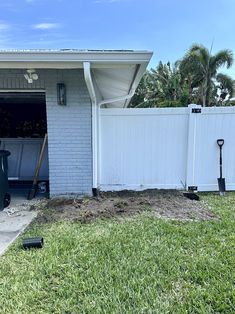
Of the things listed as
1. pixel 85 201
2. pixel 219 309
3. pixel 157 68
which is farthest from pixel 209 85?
pixel 219 309

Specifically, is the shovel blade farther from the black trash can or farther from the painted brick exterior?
the black trash can

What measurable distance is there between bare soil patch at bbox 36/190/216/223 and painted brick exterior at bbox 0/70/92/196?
1.56 ft

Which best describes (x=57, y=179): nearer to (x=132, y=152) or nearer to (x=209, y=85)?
(x=132, y=152)

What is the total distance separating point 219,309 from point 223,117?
5.15 meters

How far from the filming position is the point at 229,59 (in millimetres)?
23094

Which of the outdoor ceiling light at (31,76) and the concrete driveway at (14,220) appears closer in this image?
the concrete driveway at (14,220)

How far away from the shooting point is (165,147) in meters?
6.96

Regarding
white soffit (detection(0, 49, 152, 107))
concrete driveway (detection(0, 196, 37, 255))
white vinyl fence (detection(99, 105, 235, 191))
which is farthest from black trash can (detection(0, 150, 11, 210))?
white vinyl fence (detection(99, 105, 235, 191))

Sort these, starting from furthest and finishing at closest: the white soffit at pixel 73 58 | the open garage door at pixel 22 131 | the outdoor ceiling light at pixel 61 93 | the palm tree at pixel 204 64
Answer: the palm tree at pixel 204 64 → the open garage door at pixel 22 131 → the outdoor ceiling light at pixel 61 93 → the white soffit at pixel 73 58

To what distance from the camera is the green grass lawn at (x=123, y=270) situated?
2629 millimetres

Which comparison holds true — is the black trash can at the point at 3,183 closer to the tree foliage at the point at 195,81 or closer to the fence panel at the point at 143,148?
the fence panel at the point at 143,148

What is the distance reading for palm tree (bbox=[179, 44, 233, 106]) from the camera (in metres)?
23.0

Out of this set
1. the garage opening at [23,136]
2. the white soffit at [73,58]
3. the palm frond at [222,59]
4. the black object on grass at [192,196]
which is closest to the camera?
the white soffit at [73,58]

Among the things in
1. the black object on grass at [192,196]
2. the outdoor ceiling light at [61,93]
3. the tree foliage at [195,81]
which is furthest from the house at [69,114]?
the tree foliage at [195,81]
